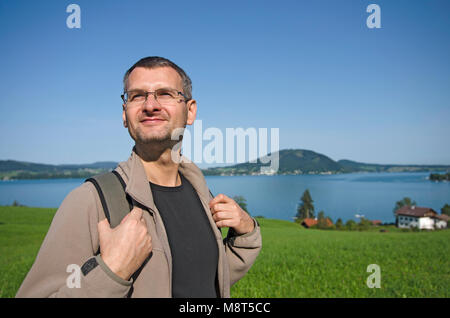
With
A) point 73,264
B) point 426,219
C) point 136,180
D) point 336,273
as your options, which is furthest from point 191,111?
point 426,219

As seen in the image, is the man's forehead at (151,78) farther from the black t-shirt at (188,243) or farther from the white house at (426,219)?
the white house at (426,219)

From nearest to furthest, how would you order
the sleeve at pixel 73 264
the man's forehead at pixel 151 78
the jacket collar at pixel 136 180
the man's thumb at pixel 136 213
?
the sleeve at pixel 73 264, the man's thumb at pixel 136 213, the jacket collar at pixel 136 180, the man's forehead at pixel 151 78

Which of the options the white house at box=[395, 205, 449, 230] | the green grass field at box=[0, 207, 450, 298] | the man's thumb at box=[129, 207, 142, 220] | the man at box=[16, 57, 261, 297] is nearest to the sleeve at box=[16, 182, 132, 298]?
the man at box=[16, 57, 261, 297]

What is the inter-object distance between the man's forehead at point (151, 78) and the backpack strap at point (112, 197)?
647 millimetres

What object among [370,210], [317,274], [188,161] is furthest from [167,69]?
[370,210]

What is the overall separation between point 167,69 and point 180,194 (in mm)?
879

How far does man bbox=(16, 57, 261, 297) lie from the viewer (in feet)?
3.98

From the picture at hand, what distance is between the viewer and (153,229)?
152 centimetres

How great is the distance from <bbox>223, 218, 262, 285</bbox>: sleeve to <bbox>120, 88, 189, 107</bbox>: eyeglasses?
104 cm

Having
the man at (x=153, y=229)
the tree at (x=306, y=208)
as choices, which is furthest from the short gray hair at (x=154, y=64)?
the tree at (x=306, y=208)

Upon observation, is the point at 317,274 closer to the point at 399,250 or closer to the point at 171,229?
the point at 399,250

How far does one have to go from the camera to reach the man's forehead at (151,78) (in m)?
1.82

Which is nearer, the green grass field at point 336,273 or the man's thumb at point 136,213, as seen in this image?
the man's thumb at point 136,213

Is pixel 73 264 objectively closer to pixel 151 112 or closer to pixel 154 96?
pixel 151 112
